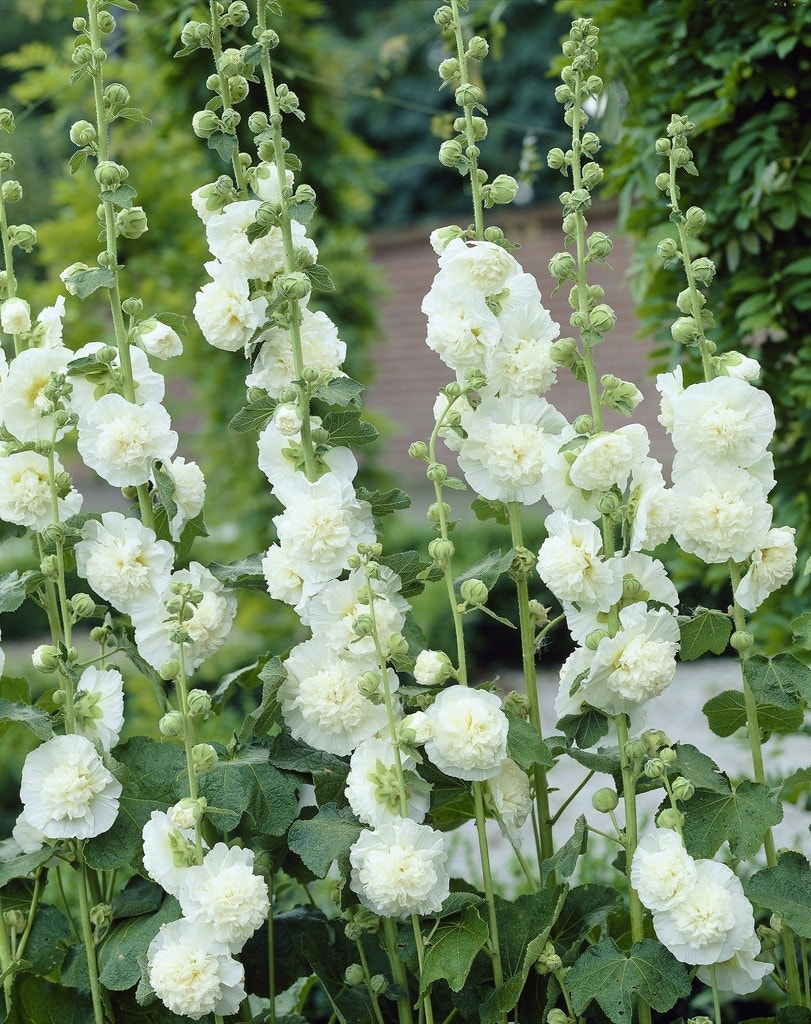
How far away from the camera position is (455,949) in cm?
130

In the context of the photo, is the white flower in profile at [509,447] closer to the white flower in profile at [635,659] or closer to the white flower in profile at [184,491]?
the white flower in profile at [635,659]

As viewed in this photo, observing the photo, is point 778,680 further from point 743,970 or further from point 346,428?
point 346,428

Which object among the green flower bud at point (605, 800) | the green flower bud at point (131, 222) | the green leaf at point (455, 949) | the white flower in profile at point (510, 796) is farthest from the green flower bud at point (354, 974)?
the green flower bud at point (131, 222)

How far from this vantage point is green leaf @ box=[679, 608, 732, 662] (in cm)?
139

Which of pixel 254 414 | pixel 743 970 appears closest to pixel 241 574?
pixel 254 414

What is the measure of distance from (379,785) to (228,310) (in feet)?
1.85

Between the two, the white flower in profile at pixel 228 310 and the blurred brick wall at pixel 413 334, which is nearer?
the white flower in profile at pixel 228 310

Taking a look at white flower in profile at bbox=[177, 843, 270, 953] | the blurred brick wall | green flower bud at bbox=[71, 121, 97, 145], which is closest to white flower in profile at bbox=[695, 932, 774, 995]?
white flower in profile at bbox=[177, 843, 270, 953]

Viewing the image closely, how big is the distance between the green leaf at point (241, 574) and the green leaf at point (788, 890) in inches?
26.2

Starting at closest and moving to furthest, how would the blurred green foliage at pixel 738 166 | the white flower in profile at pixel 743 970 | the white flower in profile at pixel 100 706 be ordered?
1. the white flower in profile at pixel 743 970
2. the white flower in profile at pixel 100 706
3. the blurred green foliage at pixel 738 166

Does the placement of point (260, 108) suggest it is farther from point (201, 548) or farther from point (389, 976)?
point (389, 976)

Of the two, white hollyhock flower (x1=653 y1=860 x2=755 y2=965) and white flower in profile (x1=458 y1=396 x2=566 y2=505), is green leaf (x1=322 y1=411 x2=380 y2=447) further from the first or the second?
white hollyhock flower (x1=653 y1=860 x2=755 y2=965)

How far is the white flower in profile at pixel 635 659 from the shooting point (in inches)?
49.6

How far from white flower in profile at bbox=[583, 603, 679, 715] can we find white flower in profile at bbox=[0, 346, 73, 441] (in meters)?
0.69
